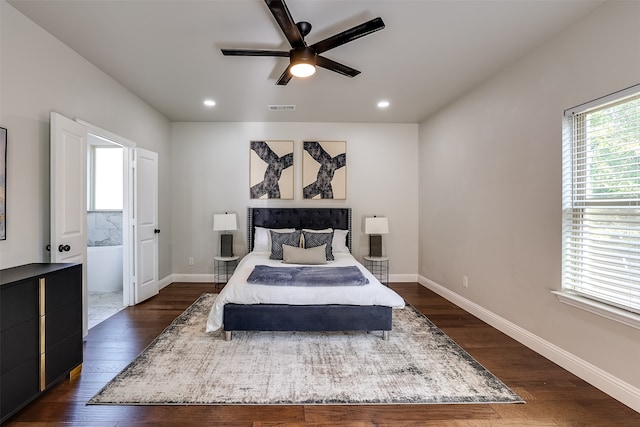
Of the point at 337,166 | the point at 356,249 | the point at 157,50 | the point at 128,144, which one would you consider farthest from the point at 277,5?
the point at 356,249

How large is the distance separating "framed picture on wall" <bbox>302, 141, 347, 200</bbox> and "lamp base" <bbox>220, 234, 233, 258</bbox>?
141cm

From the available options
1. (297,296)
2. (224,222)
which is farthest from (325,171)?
(297,296)

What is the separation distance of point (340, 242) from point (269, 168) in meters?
1.72

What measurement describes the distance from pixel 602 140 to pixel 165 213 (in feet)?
17.5

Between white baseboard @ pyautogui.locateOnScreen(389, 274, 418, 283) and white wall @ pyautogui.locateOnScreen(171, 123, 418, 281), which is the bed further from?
white baseboard @ pyautogui.locateOnScreen(389, 274, 418, 283)

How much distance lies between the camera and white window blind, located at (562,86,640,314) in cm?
202

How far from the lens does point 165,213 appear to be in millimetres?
4910

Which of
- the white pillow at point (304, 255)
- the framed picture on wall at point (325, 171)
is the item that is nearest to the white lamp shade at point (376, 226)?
the framed picture on wall at point (325, 171)

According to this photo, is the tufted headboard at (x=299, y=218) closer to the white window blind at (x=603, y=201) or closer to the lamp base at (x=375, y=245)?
the lamp base at (x=375, y=245)

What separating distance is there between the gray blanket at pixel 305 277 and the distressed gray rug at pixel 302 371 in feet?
1.80

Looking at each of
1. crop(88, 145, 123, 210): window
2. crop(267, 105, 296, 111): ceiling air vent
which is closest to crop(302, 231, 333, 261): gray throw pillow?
crop(267, 105, 296, 111): ceiling air vent

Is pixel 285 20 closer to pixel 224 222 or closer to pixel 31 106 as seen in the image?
pixel 31 106

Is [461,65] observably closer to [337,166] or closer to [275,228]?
[337,166]

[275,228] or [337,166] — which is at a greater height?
[337,166]
